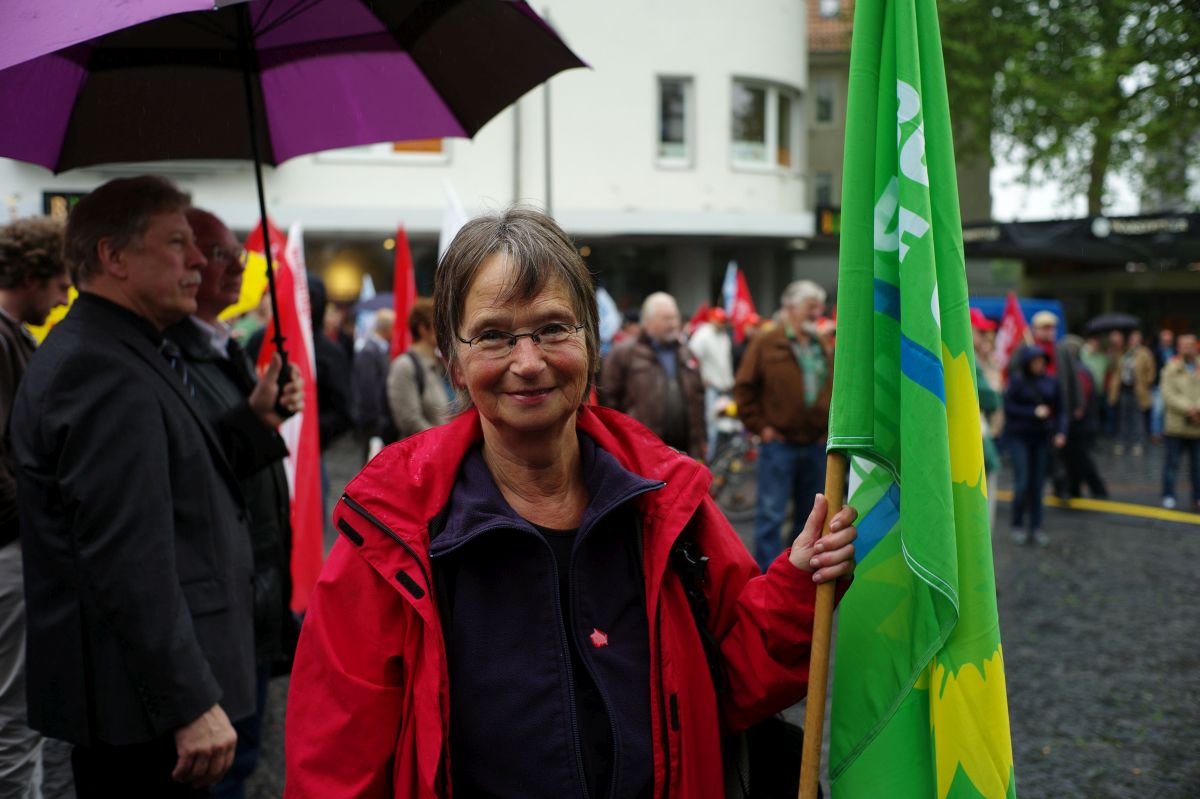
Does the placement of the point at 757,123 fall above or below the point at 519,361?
above

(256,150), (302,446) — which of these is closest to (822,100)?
(302,446)

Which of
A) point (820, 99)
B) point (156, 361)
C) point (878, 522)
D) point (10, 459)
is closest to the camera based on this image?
point (878, 522)

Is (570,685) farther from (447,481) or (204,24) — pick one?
(204,24)

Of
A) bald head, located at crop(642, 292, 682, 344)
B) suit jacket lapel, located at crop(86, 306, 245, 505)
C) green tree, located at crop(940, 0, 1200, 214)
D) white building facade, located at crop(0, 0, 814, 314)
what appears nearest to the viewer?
suit jacket lapel, located at crop(86, 306, 245, 505)

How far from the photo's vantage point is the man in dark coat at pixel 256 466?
312 centimetres

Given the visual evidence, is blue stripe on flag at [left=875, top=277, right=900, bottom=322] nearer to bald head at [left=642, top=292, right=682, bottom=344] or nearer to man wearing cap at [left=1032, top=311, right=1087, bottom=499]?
bald head at [left=642, top=292, right=682, bottom=344]

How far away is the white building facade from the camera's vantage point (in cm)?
2162

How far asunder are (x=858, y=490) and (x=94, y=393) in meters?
1.71

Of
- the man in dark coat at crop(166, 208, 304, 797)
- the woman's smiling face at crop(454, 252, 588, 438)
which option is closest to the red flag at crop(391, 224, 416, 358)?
the man in dark coat at crop(166, 208, 304, 797)

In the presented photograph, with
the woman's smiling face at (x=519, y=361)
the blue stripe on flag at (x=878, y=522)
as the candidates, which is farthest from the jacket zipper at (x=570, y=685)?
the blue stripe on flag at (x=878, y=522)

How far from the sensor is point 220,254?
381cm

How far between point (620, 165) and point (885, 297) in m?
21.6

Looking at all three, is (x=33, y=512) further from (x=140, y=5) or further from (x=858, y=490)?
(x=858, y=490)

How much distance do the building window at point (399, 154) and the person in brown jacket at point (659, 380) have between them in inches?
586
